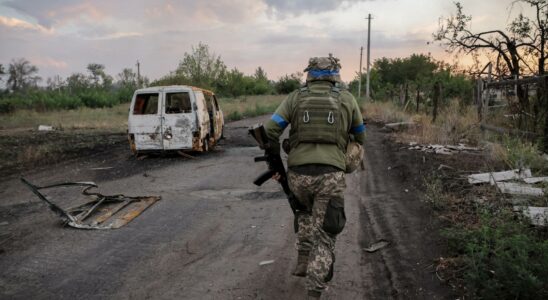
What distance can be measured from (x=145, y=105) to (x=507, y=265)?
10.4 meters

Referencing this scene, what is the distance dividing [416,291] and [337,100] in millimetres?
1750

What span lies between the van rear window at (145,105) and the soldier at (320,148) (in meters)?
8.80

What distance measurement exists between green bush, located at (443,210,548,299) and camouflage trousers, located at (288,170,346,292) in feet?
3.64

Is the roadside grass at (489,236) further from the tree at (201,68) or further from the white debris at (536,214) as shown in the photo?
the tree at (201,68)

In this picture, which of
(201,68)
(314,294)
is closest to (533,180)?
(314,294)

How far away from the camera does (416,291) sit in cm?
380

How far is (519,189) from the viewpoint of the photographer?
5754 millimetres

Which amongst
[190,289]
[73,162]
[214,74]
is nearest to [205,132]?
[73,162]

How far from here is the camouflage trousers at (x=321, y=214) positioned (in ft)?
11.3

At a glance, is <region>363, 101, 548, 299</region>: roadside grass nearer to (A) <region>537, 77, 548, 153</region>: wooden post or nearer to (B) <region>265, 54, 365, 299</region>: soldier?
(A) <region>537, 77, 548, 153</region>: wooden post

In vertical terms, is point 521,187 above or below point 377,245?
above

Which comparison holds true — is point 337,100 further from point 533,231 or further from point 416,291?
point 533,231

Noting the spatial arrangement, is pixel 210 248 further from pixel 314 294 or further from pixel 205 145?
pixel 205 145

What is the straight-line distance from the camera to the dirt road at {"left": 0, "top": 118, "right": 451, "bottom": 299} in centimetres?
389
